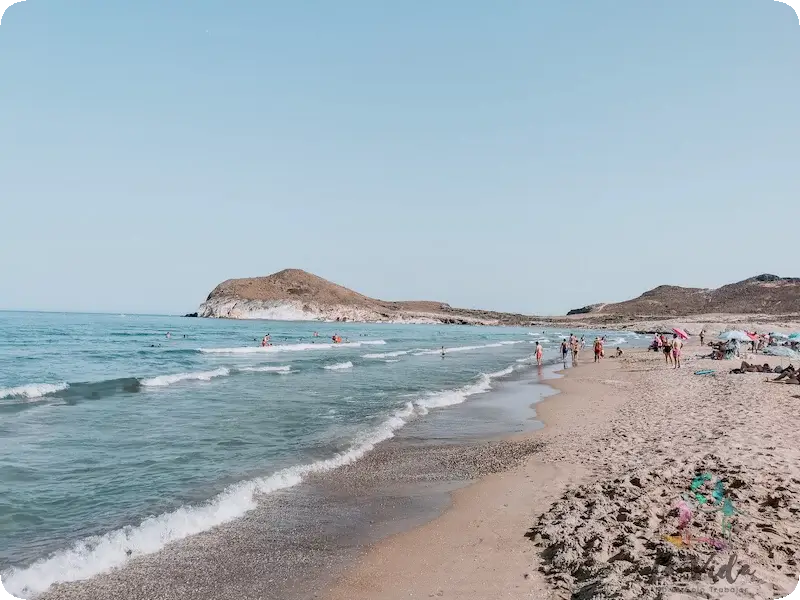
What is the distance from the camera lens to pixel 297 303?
14838 cm

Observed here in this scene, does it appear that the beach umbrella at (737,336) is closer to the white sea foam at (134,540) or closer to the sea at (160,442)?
the sea at (160,442)

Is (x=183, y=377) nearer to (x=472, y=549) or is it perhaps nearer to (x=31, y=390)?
(x=31, y=390)

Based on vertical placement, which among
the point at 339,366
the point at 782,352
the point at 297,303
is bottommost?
the point at 339,366

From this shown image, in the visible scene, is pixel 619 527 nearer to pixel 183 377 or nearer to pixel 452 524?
pixel 452 524

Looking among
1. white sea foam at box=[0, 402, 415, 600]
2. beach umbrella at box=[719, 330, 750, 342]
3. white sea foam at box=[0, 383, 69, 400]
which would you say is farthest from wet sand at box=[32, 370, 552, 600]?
beach umbrella at box=[719, 330, 750, 342]

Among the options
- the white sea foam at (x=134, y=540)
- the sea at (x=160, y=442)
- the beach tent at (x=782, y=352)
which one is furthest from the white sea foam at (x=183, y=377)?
the beach tent at (x=782, y=352)

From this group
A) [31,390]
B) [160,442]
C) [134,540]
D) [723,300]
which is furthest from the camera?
[723,300]

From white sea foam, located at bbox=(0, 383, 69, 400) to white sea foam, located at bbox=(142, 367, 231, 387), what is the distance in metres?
3.34

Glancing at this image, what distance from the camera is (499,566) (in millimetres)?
5973

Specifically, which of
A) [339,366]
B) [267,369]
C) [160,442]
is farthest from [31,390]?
[339,366]

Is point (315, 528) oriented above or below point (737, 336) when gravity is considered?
below

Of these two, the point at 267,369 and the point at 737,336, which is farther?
the point at 737,336

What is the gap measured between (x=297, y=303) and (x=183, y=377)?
405 feet

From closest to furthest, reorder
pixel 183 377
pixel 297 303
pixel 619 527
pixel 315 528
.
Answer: pixel 619 527 < pixel 315 528 < pixel 183 377 < pixel 297 303
